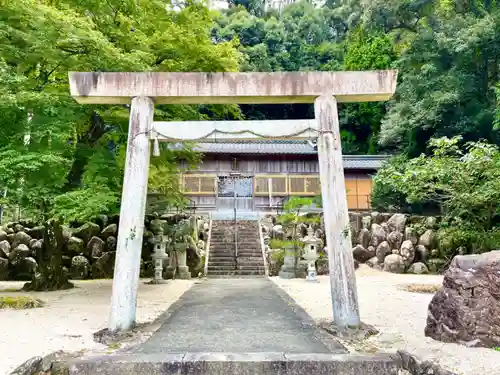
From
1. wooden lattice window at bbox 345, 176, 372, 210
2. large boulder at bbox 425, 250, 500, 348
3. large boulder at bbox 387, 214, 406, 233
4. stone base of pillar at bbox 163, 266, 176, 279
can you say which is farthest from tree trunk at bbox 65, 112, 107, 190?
wooden lattice window at bbox 345, 176, 372, 210

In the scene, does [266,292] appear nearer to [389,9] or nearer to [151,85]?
[151,85]

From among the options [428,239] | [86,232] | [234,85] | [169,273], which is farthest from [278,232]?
[234,85]

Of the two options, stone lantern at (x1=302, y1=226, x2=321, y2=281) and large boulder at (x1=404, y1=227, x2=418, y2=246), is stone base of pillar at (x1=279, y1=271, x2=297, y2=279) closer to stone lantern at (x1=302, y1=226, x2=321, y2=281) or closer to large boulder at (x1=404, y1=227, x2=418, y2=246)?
stone lantern at (x1=302, y1=226, x2=321, y2=281)

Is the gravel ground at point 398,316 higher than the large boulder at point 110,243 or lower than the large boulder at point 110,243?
lower

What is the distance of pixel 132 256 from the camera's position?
5676 mm

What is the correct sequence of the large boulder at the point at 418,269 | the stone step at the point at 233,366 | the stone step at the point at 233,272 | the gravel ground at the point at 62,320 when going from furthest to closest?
the large boulder at the point at 418,269 → the stone step at the point at 233,272 → the gravel ground at the point at 62,320 → the stone step at the point at 233,366

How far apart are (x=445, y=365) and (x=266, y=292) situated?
6165 mm

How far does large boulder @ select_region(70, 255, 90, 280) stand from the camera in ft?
46.7

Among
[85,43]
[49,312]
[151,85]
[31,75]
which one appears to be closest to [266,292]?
[49,312]

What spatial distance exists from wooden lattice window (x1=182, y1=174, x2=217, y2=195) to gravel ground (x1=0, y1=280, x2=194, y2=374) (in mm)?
10924

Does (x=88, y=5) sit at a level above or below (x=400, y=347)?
above

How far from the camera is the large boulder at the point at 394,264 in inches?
583

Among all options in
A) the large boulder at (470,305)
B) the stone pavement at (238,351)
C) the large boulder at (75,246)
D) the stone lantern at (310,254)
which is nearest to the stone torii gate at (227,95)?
the stone pavement at (238,351)

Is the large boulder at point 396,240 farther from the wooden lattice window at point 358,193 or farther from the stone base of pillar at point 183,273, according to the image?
the stone base of pillar at point 183,273
